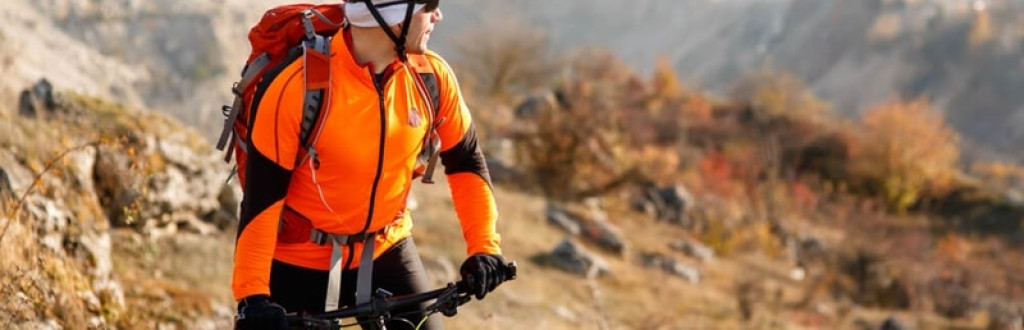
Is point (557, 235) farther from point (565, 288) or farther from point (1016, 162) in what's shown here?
point (1016, 162)

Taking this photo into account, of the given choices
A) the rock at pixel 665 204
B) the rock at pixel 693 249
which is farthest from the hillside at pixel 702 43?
the rock at pixel 665 204

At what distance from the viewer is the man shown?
2814 mm

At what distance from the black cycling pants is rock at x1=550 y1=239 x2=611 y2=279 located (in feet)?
33.7

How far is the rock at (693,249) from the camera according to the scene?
20.0 m

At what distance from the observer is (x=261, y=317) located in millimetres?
2699

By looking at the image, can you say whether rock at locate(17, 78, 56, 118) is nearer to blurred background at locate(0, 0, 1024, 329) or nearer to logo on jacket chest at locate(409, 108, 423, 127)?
blurred background at locate(0, 0, 1024, 329)

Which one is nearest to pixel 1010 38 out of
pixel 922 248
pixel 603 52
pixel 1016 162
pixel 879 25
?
pixel 879 25

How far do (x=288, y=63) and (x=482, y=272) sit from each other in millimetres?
890

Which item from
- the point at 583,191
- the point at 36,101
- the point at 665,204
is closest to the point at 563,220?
the point at 583,191

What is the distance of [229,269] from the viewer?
676cm

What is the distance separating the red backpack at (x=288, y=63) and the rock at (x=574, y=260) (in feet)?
34.9

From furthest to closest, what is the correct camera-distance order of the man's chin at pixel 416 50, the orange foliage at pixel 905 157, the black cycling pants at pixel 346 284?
the orange foliage at pixel 905 157 → the black cycling pants at pixel 346 284 → the man's chin at pixel 416 50

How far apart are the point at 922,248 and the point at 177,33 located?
5259 cm

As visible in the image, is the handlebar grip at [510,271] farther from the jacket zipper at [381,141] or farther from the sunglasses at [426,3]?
the sunglasses at [426,3]
